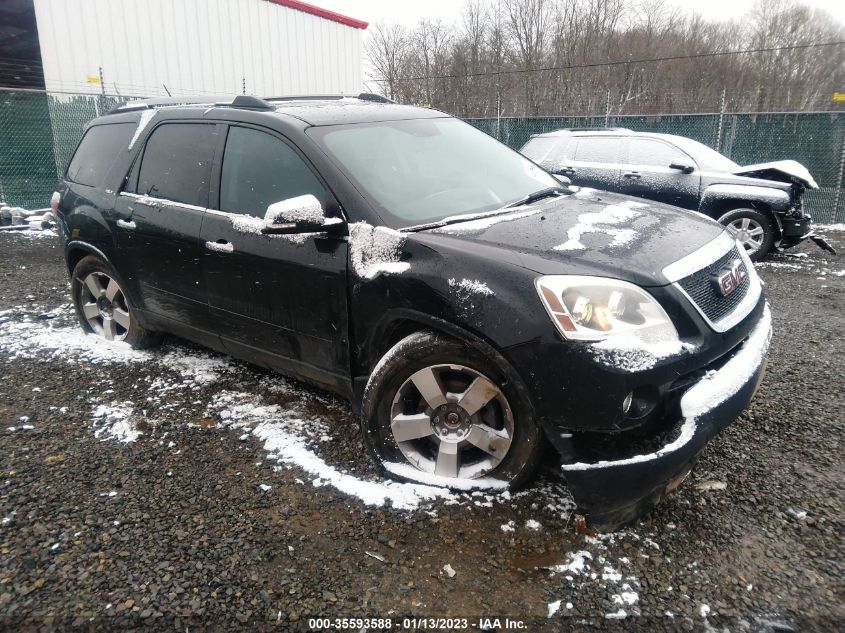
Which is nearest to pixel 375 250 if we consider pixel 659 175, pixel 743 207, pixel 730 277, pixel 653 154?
pixel 730 277

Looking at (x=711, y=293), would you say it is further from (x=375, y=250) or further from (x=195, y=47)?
(x=195, y=47)

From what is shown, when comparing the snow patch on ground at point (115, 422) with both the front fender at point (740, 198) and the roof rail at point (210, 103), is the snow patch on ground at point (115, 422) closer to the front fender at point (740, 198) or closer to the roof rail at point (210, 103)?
the roof rail at point (210, 103)

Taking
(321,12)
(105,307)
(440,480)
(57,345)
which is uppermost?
(321,12)

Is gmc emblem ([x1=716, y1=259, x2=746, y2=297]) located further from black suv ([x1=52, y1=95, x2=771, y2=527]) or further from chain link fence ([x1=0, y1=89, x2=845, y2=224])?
chain link fence ([x1=0, y1=89, x2=845, y2=224])

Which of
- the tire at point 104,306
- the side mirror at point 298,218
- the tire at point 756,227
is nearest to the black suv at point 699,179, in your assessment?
the tire at point 756,227

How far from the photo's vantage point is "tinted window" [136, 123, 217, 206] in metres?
3.47

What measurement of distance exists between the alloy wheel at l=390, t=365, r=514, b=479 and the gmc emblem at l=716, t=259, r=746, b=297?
1.07 metres

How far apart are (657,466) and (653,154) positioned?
7.07 meters

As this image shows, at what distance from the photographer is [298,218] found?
265 centimetres

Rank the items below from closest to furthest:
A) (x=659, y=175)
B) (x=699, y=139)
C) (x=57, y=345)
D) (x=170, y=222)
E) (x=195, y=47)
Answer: (x=170, y=222) → (x=57, y=345) → (x=659, y=175) → (x=699, y=139) → (x=195, y=47)

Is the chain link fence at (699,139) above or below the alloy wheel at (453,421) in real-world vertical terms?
above

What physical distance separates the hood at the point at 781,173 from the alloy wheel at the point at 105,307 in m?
7.59

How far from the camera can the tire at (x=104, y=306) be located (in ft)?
14.3

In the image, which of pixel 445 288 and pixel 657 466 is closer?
pixel 657 466
